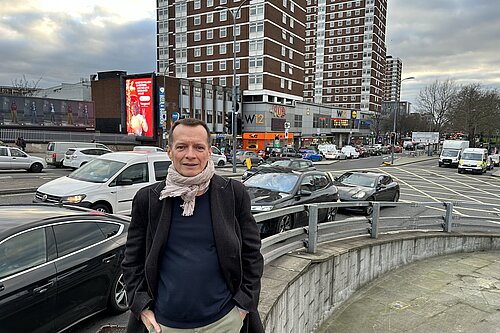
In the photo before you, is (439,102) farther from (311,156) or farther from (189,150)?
(189,150)

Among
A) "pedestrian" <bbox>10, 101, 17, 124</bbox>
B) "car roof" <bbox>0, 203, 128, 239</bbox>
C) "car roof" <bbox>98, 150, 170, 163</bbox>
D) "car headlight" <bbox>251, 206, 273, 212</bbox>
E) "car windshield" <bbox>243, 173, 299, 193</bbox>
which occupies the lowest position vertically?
"car headlight" <bbox>251, 206, 273, 212</bbox>

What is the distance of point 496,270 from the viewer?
8617 mm

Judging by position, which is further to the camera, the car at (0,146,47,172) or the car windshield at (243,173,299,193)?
the car at (0,146,47,172)

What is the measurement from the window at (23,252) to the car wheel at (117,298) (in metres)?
0.97

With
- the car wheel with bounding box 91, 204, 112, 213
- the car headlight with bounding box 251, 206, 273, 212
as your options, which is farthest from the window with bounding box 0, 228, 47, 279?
the car wheel with bounding box 91, 204, 112, 213

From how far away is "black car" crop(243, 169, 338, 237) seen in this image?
7.33 m

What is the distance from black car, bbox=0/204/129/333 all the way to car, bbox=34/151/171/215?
3734 mm

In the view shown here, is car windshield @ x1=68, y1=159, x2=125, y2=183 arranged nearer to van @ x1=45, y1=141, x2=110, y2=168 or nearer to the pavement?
the pavement

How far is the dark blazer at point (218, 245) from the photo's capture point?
186cm

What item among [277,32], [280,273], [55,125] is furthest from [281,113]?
[280,273]

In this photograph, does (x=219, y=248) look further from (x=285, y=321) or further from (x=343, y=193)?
(x=343, y=193)

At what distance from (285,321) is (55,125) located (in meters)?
41.3

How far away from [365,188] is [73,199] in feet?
30.4

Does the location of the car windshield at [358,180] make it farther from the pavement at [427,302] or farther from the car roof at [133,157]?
Result: the car roof at [133,157]
